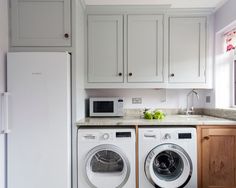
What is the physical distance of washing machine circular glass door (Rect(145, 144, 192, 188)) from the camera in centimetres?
206

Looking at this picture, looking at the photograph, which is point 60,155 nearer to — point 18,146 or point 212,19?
point 18,146

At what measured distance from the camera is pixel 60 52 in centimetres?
195

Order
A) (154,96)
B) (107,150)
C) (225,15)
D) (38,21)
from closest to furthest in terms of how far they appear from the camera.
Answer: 1. (38,21)
2. (107,150)
3. (225,15)
4. (154,96)

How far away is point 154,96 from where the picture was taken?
282cm

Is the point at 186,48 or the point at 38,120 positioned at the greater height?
the point at 186,48

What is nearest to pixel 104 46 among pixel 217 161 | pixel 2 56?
pixel 2 56

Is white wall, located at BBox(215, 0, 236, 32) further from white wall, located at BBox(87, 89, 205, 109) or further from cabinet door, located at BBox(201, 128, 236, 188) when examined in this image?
cabinet door, located at BBox(201, 128, 236, 188)

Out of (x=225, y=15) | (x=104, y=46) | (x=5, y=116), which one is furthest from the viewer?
(x=104, y=46)

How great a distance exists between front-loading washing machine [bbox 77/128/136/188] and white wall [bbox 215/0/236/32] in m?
1.72

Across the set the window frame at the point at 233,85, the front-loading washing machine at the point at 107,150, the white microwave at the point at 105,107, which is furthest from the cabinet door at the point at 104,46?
the window frame at the point at 233,85

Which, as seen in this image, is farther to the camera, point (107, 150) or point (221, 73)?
point (221, 73)

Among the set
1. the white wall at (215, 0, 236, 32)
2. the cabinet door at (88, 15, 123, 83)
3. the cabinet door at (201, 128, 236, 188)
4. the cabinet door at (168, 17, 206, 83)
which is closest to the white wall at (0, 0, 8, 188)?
the cabinet door at (88, 15, 123, 83)

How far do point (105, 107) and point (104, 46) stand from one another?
802 mm

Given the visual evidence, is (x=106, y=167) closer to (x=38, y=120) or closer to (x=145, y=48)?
(x=38, y=120)
